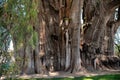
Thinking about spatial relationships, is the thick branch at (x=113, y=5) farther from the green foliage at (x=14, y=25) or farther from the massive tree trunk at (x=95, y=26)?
the green foliage at (x=14, y=25)

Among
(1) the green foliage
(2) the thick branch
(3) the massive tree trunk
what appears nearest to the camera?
(1) the green foliage

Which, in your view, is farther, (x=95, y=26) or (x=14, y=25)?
(x=95, y=26)

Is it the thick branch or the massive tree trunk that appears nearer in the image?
the massive tree trunk

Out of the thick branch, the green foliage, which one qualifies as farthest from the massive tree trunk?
the green foliage

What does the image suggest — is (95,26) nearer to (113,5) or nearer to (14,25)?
(113,5)

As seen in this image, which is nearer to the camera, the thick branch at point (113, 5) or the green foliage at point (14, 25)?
the green foliage at point (14, 25)

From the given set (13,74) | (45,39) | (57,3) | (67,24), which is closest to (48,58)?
(45,39)

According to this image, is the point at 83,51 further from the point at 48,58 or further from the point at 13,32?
the point at 13,32

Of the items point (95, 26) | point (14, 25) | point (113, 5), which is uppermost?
point (113, 5)

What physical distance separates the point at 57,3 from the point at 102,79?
4981mm

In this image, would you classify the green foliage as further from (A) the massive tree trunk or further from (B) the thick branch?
(B) the thick branch

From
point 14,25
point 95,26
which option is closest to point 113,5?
point 95,26

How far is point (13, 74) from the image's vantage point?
6.17 meters

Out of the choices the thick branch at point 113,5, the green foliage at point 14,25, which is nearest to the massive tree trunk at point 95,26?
the thick branch at point 113,5
